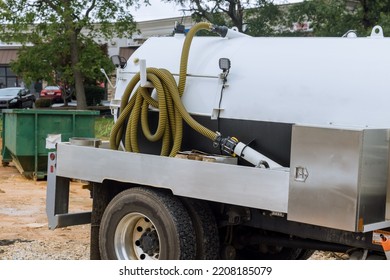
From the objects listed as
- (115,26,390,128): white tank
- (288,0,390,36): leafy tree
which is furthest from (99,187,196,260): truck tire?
(288,0,390,36): leafy tree

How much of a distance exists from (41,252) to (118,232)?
2.02 m

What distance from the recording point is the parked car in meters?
36.2

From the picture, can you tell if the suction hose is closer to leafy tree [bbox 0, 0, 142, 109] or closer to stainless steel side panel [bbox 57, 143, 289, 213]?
stainless steel side panel [bbox 57, 143, 289, 213]

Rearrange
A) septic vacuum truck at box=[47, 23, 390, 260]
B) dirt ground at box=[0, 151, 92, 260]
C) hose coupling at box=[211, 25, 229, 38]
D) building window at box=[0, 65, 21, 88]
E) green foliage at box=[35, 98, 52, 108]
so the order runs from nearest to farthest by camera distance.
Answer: septic vacuum truck at box=[47, 23, 390, 260], hose coupling at box=[211, 25, 229, 38], dirt ground at box=[0, 151, 92, 260], green foliage at box=[35, 98, 52, 108], building window at box=[0, 65, 21, 88]

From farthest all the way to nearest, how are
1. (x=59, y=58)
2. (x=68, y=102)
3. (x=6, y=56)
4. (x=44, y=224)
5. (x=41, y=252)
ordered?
(x=6, y=56) → (x=68, y=102) → (x=59, y=58) → (x=44, y=224) → (x=41, y=252)

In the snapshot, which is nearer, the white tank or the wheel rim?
A: the white tank

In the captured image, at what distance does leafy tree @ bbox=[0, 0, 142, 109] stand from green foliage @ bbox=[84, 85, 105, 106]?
933 cm

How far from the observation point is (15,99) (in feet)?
121

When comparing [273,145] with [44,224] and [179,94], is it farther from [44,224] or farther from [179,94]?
[44,224]

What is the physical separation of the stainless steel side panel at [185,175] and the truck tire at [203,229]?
9.4 inches

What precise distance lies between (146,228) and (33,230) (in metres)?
3.39
